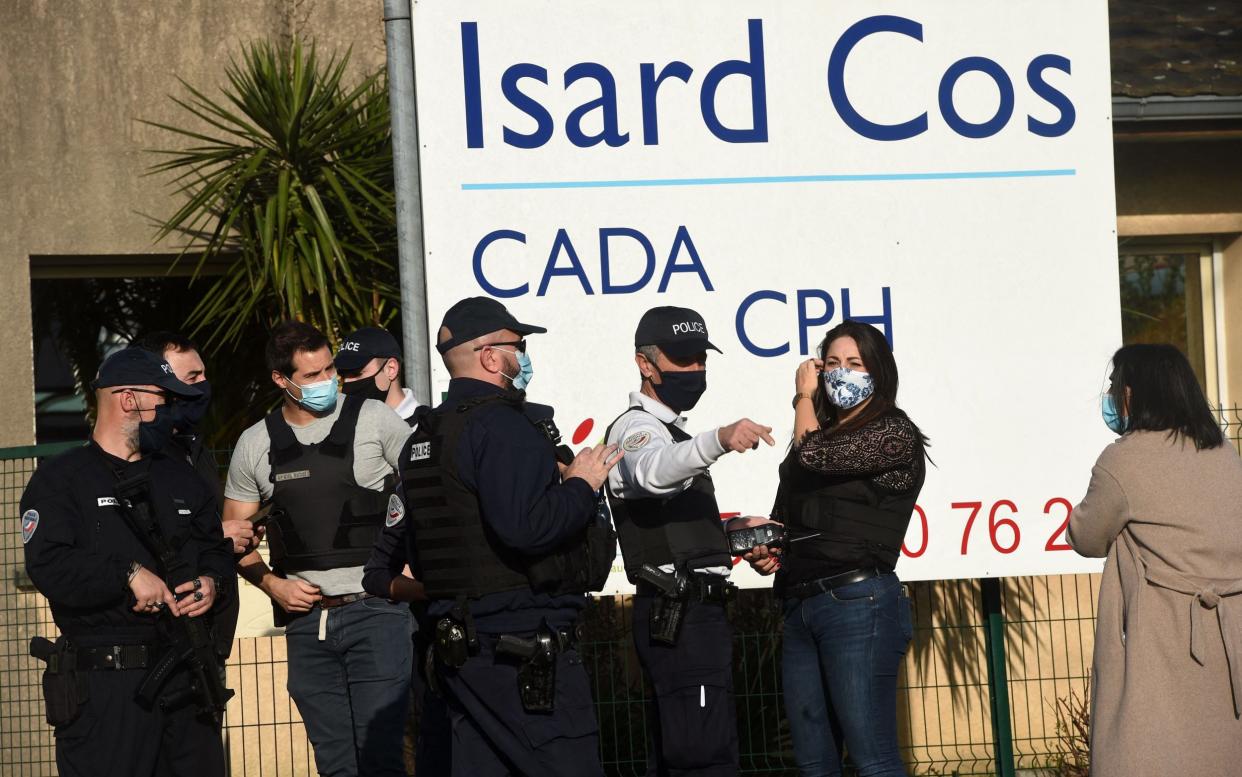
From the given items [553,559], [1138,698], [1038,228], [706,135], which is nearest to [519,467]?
[553,559]

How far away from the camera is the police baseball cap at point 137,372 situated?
14.5ft

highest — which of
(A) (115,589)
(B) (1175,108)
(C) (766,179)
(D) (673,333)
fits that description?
(B) (1175,108)

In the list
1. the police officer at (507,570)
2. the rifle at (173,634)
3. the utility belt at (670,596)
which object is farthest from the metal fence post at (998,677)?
the rifle at (173,634)

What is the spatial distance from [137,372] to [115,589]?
67 centimetres

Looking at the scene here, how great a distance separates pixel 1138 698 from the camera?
14.5 feet

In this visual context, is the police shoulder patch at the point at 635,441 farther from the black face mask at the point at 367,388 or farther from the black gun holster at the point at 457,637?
the black face mask at the point at 367,388

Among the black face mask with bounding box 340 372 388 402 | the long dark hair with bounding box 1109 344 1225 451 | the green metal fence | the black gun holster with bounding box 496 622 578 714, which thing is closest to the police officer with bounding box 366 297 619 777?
the black gun holster with bounding box 496 622 578 714

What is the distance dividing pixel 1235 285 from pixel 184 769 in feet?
21.5

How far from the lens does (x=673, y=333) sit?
15.5ft

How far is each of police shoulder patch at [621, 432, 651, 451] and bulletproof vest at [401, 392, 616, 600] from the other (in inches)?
25.2

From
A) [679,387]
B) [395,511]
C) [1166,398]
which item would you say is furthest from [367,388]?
[1166,398]

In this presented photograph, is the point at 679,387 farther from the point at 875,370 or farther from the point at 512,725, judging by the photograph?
the point at 512,725

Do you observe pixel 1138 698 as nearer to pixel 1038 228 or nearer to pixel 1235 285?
pixel 1038 228

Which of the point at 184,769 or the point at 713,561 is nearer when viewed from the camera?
the point at 184,769
